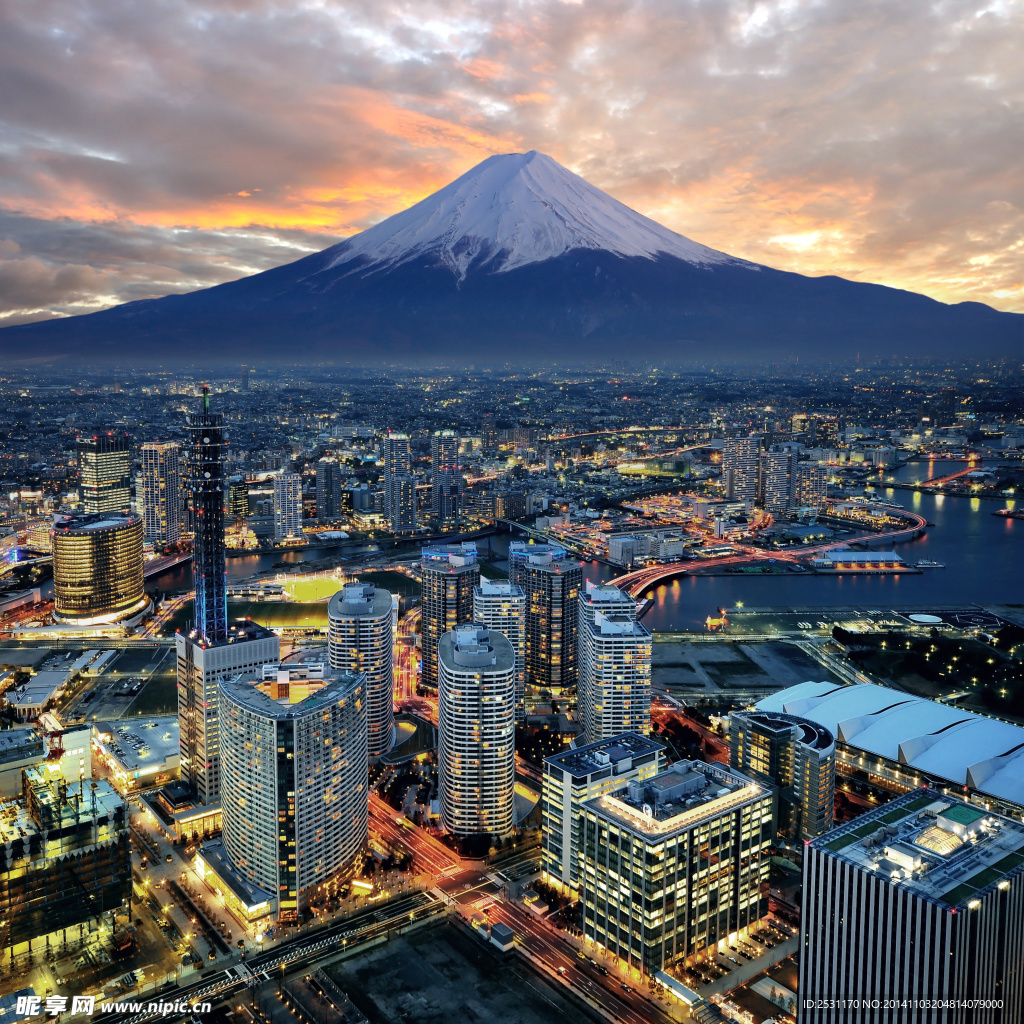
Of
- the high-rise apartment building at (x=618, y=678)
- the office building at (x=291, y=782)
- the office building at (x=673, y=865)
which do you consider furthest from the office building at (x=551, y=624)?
the office building at (x=673, y=865)

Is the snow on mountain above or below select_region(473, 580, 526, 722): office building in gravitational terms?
above

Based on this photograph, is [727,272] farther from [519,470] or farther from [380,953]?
[380,953]

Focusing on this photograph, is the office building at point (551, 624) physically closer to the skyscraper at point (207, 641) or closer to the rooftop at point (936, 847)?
the skyscraper at point (207, 641)

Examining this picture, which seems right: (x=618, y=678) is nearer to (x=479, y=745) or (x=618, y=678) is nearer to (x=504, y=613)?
(x=504, y=613)

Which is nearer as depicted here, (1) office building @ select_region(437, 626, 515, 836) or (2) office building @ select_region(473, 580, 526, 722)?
(1) office building @ select_region(437, 626, 515, 836)

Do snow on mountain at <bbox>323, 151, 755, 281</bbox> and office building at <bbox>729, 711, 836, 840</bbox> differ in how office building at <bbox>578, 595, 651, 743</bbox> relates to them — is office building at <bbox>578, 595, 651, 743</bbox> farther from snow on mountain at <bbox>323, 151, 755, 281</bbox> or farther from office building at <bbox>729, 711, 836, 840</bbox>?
snow on mountain at <bbox>323, 151, 755, 281</bbox>

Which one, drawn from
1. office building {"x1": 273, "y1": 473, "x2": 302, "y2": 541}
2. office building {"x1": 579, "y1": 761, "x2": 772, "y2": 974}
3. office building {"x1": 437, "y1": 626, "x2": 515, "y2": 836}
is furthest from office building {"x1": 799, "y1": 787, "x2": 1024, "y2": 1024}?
office building {"x1": 273, "y1": 473, "x2": 302, "y2": 541}

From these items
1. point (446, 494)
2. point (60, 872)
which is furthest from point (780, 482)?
point (60, 872)
